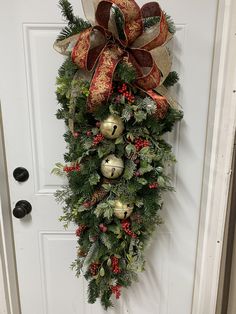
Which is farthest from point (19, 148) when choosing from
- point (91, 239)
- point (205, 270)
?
point (205, 270)

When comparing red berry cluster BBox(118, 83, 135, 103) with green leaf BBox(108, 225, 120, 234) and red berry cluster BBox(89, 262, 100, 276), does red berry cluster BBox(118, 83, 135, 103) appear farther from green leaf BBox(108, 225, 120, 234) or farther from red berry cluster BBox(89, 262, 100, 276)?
red berry cluster BBox(89, 262, 100, 276)

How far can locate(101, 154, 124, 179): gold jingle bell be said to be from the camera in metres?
0.99

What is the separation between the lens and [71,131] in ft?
3.39

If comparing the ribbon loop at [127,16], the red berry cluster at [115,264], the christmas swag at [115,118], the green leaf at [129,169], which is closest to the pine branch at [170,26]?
the christmas swag at [115,118]

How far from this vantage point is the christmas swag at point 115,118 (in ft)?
3.03

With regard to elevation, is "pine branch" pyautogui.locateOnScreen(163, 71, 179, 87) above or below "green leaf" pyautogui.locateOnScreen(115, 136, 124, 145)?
above

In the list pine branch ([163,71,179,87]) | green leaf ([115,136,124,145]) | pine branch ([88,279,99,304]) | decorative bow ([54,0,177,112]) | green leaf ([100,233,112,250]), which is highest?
decorative bow ([54,0,177,112])

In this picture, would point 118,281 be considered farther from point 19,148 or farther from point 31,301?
point 19,148

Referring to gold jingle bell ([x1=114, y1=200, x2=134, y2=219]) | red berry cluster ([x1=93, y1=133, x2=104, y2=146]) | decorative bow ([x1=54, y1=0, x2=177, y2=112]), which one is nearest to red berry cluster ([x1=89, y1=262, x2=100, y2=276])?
gold jingle bell ([x1=114, y1=200, x2=134, y2=219])

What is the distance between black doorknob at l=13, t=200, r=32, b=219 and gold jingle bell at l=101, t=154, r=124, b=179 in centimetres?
48

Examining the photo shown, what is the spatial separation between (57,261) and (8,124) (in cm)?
67

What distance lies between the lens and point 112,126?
3.14 ft

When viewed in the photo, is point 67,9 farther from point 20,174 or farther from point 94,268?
point 94,268

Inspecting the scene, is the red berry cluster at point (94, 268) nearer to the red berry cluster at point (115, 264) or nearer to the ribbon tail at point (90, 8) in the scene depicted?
the red berry cluster at point (115, 264)
